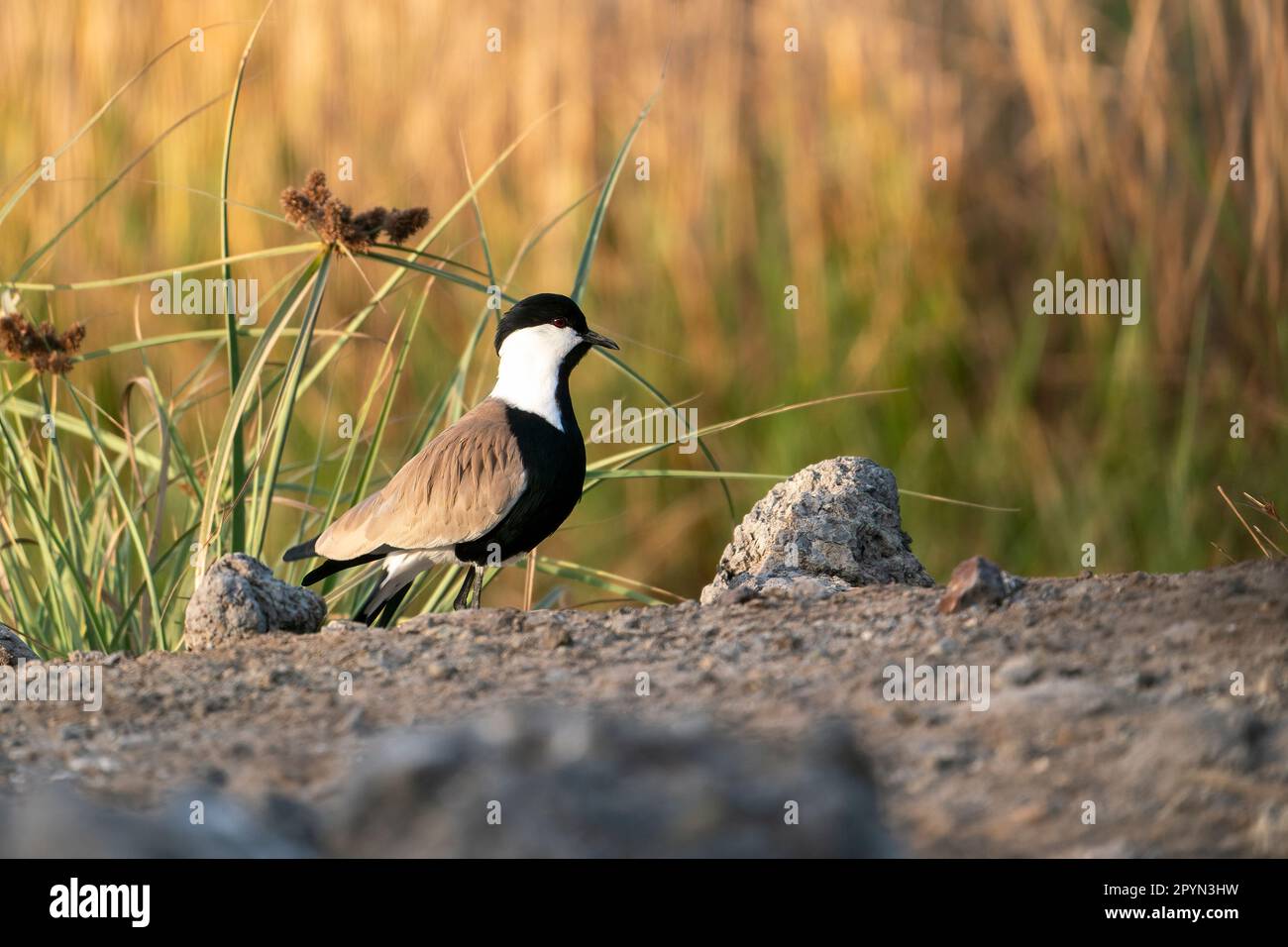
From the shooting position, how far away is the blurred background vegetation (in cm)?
679

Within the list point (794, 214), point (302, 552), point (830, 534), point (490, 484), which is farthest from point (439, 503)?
→ point (794, 214)

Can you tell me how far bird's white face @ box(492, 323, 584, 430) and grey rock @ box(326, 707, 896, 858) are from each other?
1.96 metres

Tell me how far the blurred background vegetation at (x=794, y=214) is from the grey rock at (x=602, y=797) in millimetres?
4406

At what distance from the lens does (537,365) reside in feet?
13.8

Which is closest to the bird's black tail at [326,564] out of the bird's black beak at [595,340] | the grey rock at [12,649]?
the grey rock at [12,649]

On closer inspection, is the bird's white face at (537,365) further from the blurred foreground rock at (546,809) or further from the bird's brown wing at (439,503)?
the blurred foreground rock at (546,809)

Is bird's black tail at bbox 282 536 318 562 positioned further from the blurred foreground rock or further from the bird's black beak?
the blurred foreground rock

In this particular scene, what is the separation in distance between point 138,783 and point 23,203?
570cm

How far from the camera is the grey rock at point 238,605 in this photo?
11.5ft

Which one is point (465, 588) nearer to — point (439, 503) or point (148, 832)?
point (439, 503)

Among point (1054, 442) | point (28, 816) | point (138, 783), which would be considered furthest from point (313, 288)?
point (1054, 442)

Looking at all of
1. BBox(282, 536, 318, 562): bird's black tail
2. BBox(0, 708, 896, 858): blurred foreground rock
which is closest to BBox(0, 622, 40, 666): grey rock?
BBox(282, 536, 318, 562): bird's black tail

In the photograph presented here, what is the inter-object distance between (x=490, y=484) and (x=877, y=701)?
152 centimetres

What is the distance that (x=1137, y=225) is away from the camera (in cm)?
682
